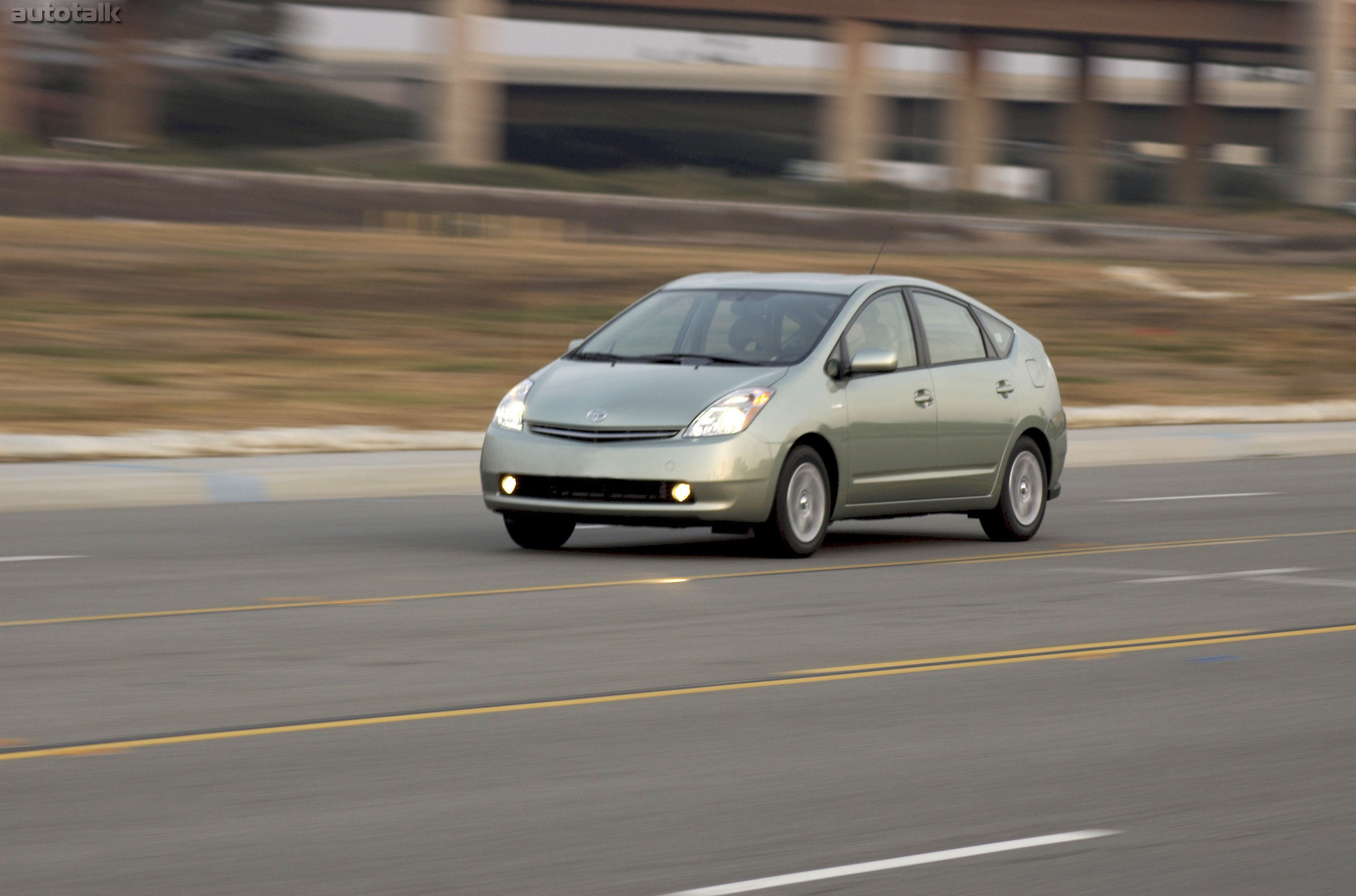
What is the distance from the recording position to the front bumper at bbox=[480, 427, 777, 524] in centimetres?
1118

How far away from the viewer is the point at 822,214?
2537 inches

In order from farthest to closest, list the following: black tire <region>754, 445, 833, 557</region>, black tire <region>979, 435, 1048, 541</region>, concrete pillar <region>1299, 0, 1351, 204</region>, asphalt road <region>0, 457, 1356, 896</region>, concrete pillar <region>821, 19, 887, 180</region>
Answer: concrete pillar <region>1299, 0, 1351, 204</region> → concrete pillar <region>821, 19, 887, 180</region> → black tire <region>979, 435, 1048, 541</region> → black tire <region>754, 445, 833, 557</region> → asphalt road <region>0, 457, 1356, 896</region>

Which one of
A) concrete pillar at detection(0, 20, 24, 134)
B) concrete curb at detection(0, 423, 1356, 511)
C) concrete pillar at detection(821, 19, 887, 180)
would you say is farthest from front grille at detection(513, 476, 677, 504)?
concrete pillar at detection(821, 19, 887, 180)

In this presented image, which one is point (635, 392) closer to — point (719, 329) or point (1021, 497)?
point (719, 329)

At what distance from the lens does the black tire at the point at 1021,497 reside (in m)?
13.1

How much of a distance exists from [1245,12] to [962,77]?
1145 centimetres

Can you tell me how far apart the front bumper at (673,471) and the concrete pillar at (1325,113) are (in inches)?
3087

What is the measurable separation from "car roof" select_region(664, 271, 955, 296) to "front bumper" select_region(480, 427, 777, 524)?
1.52m

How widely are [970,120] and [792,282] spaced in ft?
248

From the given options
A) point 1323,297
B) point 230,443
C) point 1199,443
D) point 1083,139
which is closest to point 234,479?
point 230,443

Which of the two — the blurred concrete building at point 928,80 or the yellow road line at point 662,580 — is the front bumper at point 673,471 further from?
the blurred concrete building at point 928,80

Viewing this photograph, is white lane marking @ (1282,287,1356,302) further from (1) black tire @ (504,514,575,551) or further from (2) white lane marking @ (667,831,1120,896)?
(2) white lane marking @ (667,831,1120,896)

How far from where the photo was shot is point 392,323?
96.0 feet

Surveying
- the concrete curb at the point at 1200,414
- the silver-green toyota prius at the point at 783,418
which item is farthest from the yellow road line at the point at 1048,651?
the concrete curb at the point at 1200,414
